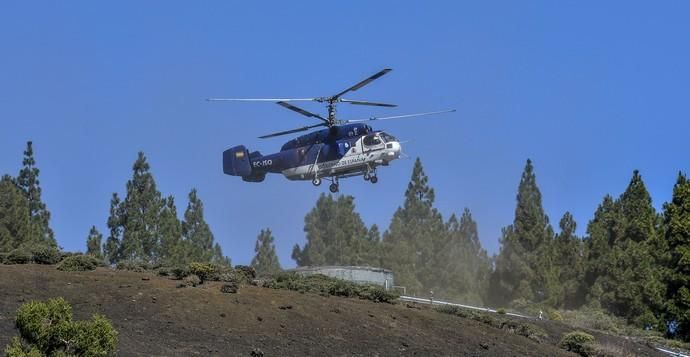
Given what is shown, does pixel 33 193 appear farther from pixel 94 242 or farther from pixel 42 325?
pixel 42 325

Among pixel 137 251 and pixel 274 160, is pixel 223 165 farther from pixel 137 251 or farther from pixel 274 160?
pixel 137 251

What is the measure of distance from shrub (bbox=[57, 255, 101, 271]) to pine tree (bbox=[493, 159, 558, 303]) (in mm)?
40205

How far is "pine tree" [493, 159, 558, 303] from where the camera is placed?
75688 millimetres

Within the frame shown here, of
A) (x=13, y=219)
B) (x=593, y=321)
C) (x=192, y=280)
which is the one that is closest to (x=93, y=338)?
(x=192, y=280)

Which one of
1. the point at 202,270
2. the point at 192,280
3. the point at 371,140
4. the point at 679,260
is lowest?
the point at 192,280

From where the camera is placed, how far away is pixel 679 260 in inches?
2286

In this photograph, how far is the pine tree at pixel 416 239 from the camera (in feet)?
284

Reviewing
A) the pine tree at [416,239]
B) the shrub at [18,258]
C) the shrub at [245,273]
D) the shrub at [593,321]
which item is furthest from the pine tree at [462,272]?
the shrub at [18,258]

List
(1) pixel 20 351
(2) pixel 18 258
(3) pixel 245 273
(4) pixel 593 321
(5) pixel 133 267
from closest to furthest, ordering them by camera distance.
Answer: (1) pixel 20 351 < (2) pixel 18 258 < (5) pixel 133 267 < (3) pixel 245 273 < (4) pixel 593 321

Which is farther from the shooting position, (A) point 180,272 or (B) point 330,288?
(B) point 330,288

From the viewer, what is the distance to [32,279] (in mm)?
37656

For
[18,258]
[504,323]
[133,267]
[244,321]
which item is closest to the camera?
[244,321]

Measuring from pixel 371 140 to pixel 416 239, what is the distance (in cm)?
3897

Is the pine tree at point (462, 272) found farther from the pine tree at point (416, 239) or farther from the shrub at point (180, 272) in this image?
the shrub at point (180, 272)
